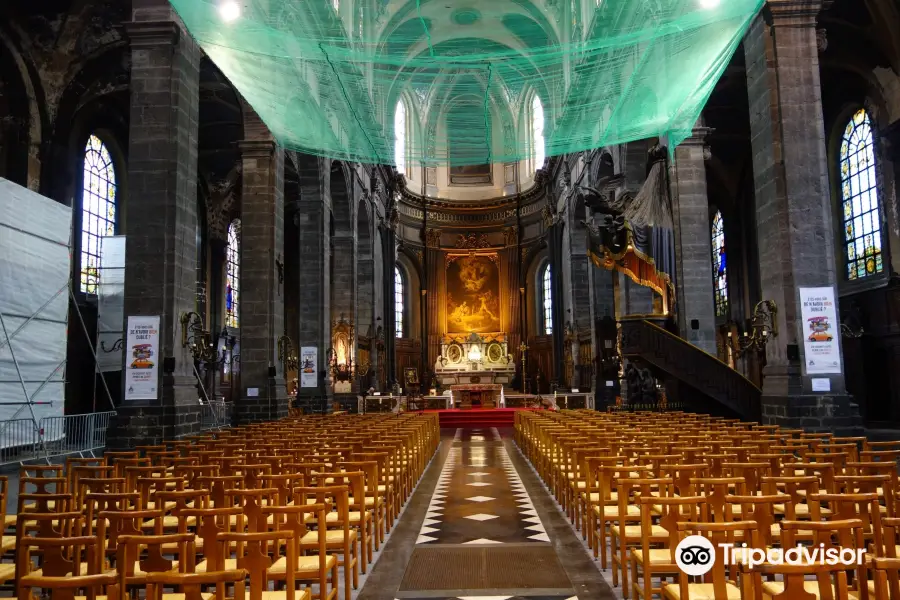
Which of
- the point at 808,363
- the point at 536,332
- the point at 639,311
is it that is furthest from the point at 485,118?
the point at 536,332

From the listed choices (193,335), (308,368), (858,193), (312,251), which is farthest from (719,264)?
(193,335)

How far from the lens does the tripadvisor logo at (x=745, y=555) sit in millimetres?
3209

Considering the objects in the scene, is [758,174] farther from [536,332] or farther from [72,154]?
[536,332]

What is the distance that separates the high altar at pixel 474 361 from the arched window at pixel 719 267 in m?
10.5

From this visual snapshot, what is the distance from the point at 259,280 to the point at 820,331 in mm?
12908

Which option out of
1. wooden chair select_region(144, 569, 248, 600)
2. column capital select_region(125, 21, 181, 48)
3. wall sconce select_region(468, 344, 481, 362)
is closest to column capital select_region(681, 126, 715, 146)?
column capital select_region(125, 21, 181, 48)

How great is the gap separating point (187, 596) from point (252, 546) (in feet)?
1.46

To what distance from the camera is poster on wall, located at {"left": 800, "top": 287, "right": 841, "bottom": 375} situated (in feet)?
36.8

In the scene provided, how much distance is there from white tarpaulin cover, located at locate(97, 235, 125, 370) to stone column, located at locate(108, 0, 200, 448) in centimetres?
545

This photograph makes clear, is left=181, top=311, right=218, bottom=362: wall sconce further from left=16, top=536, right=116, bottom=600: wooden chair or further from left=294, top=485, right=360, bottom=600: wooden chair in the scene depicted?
left=16, top=536, right=116, bottom=600: wooden chair

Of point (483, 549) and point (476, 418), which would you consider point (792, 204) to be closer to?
point (483, 549)

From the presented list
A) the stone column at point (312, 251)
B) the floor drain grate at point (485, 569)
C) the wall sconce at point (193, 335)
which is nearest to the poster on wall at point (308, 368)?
the stone column at point (312, 251)

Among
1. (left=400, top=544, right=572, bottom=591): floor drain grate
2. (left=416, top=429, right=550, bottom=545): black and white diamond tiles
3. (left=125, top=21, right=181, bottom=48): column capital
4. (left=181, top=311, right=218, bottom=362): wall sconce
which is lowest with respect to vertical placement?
(left=416, top=429, right=550, bottom=545): black and white diamond tiles

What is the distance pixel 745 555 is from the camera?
338cm
